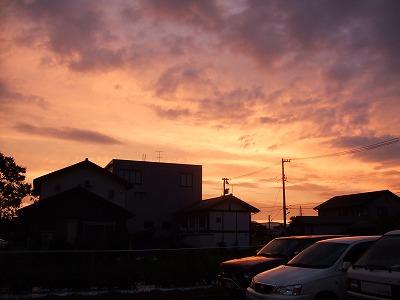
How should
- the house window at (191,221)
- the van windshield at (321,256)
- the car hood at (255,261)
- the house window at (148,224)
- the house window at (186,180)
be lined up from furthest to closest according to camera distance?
the house window at (186,180)
the house window at (148,224)
the house window at (191,221)
the car hood at (255,261)
the van windshield at (321,256)

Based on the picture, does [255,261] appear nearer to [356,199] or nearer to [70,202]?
[70,202]

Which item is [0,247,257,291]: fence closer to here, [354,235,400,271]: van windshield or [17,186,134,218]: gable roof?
[354,235,400,271]: van windshield

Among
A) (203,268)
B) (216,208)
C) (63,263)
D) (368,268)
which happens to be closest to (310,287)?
(368,268)

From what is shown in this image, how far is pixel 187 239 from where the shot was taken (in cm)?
4247

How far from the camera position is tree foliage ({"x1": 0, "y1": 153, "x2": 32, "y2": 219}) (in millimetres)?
26422

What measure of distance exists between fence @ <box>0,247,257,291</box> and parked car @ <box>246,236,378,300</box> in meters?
5.32

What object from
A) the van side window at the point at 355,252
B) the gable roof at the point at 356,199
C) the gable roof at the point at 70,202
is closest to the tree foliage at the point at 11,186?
the gable roof at the point at 70,202

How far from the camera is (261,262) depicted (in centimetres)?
1112

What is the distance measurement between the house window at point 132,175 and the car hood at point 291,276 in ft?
127

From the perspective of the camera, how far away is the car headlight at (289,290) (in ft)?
25.8

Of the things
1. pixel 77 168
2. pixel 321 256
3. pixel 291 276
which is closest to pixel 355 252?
pixel 321 256

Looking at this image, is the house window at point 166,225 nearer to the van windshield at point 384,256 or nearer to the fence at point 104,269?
the fence at point 104,269

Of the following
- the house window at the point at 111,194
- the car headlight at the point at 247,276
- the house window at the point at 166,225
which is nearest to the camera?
the car headlight at the point at 247,276

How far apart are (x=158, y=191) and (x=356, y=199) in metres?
27.5
